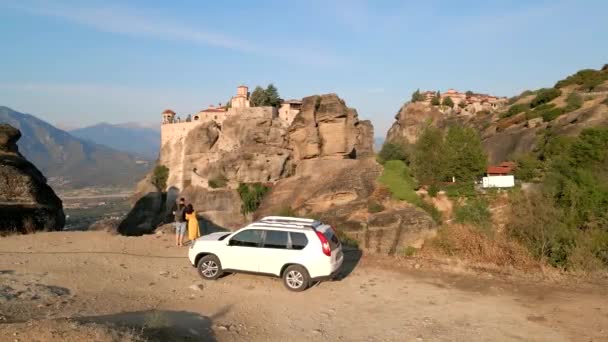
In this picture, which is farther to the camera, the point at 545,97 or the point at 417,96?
the point at 417,96

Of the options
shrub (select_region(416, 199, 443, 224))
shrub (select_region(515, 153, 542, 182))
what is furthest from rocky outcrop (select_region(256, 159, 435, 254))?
shrub (select_region(515, 153, 542, 182))

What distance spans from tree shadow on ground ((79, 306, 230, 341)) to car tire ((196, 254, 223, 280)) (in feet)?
6.73

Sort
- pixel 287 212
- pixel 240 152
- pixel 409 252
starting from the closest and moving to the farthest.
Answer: pixel 409 252, pixel 287 212, pixel 240 152

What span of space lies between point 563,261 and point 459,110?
85.0m

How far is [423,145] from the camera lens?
40062mm

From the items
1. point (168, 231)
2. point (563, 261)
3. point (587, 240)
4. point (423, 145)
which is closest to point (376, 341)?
point (563, 261)

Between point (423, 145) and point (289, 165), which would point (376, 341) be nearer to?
point (423, 145)

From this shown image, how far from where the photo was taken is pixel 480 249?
37.4 feet

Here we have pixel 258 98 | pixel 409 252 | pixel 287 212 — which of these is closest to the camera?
pixel 409 252

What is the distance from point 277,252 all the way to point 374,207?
801 inches

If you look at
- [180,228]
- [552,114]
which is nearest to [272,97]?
[552,114]

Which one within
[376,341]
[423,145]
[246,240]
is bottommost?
[376,341]

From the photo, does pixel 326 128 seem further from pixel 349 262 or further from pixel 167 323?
pixel 167 323

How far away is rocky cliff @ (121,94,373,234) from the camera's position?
46750mm
